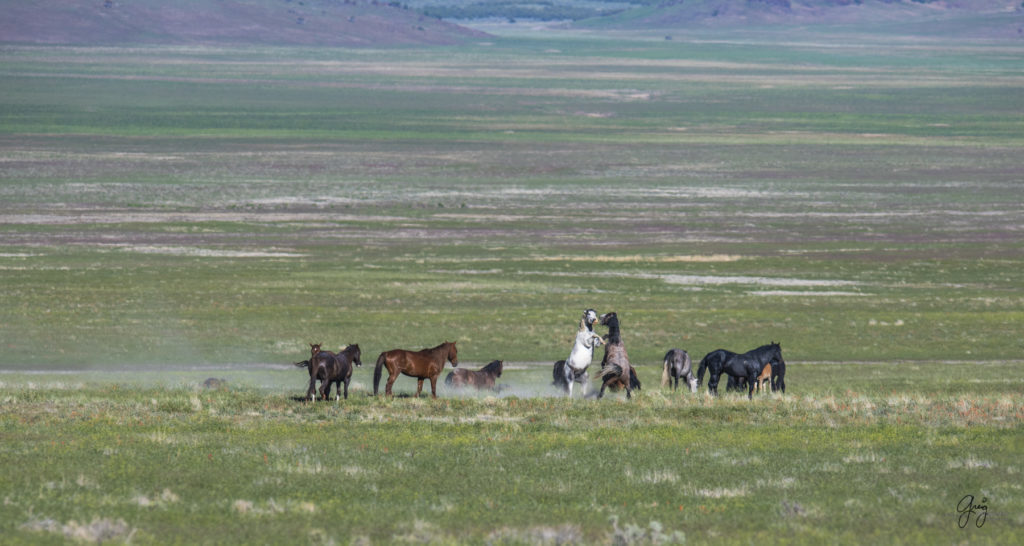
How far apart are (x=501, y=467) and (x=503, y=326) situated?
23424mm

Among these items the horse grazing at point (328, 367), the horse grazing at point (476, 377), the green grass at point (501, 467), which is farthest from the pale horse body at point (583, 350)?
the horse grazing at point (328, 367)

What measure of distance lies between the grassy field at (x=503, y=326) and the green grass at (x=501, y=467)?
7 centimetres

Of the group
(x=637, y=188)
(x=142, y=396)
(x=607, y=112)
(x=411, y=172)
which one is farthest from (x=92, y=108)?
(x=142, y=396)

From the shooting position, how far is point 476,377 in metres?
27.3

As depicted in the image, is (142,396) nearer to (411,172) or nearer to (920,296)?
(920,296)

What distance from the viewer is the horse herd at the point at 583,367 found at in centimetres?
2273

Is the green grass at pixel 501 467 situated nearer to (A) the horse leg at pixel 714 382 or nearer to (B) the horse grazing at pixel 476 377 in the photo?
(A) the horse leg at pixel 714 382

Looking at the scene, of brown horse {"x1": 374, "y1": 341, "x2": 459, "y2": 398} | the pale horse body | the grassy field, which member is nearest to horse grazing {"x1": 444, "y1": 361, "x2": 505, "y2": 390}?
the grassy field

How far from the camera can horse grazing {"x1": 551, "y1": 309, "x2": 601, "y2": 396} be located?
78.0 feet

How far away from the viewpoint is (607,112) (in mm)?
161000

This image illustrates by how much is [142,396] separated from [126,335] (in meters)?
15.1

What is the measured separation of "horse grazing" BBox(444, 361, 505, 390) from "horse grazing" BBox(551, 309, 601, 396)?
91.9 inches

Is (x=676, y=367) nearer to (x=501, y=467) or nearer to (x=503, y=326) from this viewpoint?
(x=501, y=467)

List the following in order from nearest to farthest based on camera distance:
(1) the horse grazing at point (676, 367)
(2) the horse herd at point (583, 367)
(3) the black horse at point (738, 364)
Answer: (2) the horse herd at point (583, 367)
(3) the black horse at point (738, 364)
(1) the horse grazing at point (676, 367)
